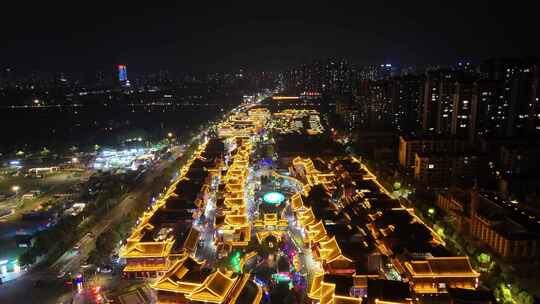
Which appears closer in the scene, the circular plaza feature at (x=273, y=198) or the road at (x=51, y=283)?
the road at (x=51, y=283)

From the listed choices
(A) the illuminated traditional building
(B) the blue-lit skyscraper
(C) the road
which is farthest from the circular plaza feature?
(B) the blue-lit skyscraper

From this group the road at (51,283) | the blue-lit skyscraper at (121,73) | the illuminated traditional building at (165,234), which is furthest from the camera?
the blue-lit skyscraper at (121,73)

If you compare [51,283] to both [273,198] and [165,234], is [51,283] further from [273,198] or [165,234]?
[273,198]

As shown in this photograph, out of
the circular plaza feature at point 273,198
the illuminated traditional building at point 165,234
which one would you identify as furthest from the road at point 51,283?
the circular plaza feature at point 273,198

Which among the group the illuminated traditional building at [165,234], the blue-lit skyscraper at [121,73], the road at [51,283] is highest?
the blue-lit skyscraper at [121,73]

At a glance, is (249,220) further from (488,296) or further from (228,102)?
(228,102)

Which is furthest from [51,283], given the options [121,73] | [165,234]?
[121,73]

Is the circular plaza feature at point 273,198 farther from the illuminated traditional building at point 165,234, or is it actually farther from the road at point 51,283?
the road at point 51,283

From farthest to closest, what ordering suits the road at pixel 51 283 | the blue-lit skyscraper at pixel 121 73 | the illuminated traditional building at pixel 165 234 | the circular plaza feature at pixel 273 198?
1. the blue-lit skyscraper at pixel 121 73
2. the circular plaza feature at pixel 273 198
3. the illuminated traditional building at pixel 165 234
4. the road at pixel 51 283

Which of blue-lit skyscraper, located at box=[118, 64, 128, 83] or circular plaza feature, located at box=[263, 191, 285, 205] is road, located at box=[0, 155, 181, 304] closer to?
circular plaza feature, located at box=[263, 191, 285, 205]
